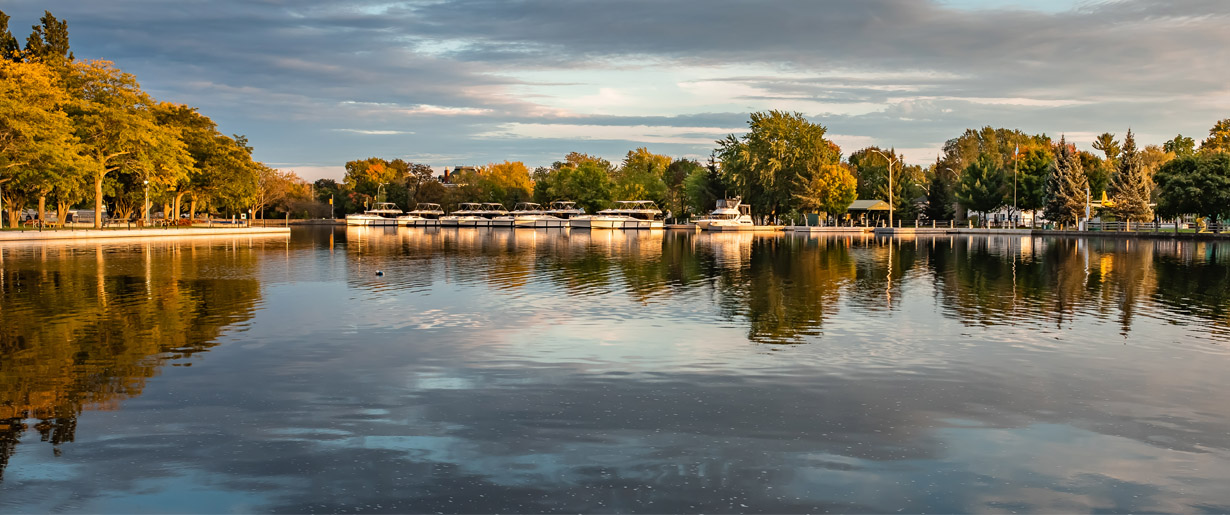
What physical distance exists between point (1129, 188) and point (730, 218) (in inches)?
1875

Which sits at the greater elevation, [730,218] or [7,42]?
[7,42]

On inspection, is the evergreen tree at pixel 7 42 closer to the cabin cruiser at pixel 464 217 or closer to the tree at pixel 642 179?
the cabin cruiser at pixel 464 217

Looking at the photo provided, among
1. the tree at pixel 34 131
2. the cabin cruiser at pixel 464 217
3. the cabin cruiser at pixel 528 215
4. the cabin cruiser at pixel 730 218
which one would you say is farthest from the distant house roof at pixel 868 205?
the tree at pixel 34 131

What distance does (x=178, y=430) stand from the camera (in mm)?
Answer: 9695

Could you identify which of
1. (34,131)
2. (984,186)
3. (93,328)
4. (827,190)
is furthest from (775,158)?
(93,328)

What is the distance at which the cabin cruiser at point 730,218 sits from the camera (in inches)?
4314

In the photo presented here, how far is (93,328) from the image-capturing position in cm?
1748

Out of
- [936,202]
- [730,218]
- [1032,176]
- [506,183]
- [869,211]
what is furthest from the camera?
[506,183]

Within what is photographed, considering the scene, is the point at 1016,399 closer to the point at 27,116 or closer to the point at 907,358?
the point at 907,358

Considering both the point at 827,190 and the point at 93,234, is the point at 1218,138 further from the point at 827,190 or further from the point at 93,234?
the point at 93,234

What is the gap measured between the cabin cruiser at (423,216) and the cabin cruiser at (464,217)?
6.00ft

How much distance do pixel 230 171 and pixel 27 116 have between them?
36.7 m

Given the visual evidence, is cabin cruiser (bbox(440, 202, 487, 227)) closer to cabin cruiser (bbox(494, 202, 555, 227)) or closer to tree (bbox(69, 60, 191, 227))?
cabin cruiser (bbox(494, 202, 555, 227))

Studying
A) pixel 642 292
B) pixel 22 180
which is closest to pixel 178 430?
pixel 642 292
